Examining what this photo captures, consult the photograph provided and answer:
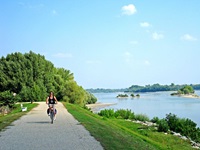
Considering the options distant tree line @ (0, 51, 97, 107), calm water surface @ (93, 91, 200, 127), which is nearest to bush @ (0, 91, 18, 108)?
calm water surface @ (93, 91, 200, 127)

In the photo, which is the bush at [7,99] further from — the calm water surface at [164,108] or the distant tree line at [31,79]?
the distant tree line at [31,79]

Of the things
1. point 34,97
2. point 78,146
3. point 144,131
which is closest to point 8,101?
point 34,97

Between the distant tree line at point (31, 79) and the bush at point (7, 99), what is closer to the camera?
the bush at point (7, 99)

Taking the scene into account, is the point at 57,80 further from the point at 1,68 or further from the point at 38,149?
the point at 38,149

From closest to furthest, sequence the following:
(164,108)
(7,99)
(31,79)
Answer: (7,99) → (164,108) → (31,79)

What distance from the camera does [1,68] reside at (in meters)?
62.8

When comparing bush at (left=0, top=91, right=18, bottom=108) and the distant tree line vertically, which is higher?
the distant tree line

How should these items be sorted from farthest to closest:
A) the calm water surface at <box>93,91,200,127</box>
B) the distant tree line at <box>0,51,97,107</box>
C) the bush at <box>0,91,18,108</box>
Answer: the distant tree line at <box>0,51,97,107</box>
the calm water surface at <box>93,91,200,127</box>
the bush at <box>0,91,18,108</box>

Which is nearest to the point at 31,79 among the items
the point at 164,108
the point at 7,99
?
the point at 7,99

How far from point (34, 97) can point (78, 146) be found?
41.8 metres

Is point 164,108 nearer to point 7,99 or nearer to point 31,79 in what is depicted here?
point 31,79

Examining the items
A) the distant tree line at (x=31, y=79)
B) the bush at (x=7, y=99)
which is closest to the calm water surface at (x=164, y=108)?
the distant tree line at (x=31, y=79)

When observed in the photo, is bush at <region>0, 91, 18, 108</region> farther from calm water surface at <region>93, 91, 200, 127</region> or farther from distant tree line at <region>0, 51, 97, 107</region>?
distant tree line at <region>0, 51, 97, 107</region>

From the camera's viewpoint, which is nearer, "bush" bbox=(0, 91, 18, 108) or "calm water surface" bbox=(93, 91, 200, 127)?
"bush" bbox=(0, 91, 18, 108)
